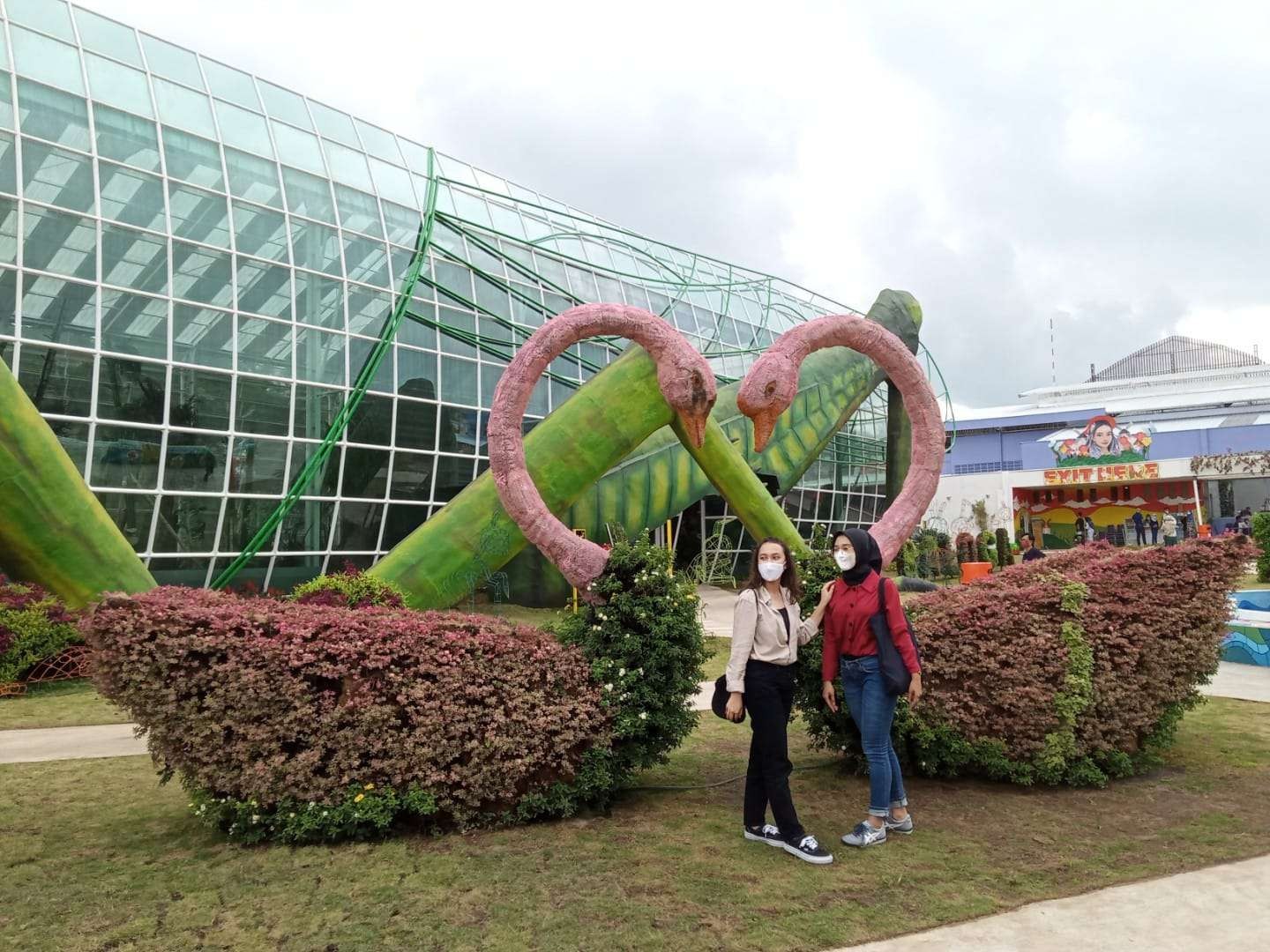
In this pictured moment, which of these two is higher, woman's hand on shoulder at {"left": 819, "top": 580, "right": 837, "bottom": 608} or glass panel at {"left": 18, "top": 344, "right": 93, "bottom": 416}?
glass panel at {"left": 18, "top": 344, "right": 93, "bottom": 416}

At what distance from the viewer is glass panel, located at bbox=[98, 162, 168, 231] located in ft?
48.5

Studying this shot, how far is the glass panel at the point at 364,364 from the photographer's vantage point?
17.3 metres

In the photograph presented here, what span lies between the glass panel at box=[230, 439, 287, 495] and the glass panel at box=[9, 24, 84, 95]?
20.7 feet

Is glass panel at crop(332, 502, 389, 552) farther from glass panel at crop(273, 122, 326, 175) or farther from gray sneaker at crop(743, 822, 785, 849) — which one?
gray sneaker at crop(743, 822, 785, 849)

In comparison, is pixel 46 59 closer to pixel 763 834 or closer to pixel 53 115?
pixel 53 115

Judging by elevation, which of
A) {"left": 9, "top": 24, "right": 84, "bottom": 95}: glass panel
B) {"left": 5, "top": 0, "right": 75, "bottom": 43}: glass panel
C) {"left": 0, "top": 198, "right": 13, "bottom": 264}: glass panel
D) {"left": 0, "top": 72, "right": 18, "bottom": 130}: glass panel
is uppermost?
{"left": 5, "top": 0, "right": 75, "bottom": 43}: glass panel

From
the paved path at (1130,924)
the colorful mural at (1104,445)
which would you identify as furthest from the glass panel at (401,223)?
the colorful mural at (1104,445)

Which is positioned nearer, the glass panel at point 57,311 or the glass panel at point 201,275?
the glass panel at point 57,311

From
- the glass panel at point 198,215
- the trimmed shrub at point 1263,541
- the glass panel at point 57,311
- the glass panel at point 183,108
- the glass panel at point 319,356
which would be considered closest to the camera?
the glass panel at point 57,311

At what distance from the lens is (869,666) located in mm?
5098

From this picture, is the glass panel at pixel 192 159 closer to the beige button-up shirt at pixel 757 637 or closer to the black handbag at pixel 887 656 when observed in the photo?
the beige button-up shirt at pixel 757 637

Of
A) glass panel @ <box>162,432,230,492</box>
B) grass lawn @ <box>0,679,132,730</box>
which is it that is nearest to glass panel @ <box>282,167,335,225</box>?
glass panel @ <box>162,432,230,492</box>

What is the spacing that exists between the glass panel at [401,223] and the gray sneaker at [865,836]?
16.7 meters

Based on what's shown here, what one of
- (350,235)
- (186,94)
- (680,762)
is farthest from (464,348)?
(680,762)
